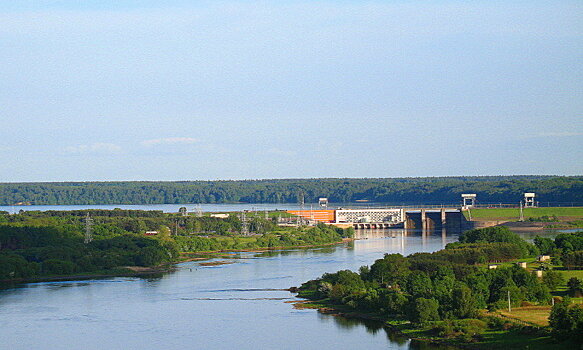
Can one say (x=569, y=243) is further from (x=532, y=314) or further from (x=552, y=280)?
(x=532, y=314)

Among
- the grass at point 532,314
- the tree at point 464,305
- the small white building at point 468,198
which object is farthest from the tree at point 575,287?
the small white building at point 468,198

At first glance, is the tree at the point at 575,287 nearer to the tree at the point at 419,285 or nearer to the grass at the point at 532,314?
the grass at the point at 532,314

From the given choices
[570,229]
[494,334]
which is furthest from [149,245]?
[570,229]

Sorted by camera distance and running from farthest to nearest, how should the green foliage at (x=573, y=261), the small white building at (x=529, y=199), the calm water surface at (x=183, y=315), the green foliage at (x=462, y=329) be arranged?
the small white building at (x=529, y=199)
the green foliage at (x=573, y=261)
the calm water surface at (x=183, y=315)
the green foliage at (x=462, y=329)

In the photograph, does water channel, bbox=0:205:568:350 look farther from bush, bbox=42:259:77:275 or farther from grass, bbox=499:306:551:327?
grass, bbox=499:306:551:327

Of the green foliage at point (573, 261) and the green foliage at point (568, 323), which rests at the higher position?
the green foliage at point (573, 261)

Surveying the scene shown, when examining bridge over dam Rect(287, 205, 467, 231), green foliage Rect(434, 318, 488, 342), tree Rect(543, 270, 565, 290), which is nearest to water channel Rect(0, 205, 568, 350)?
green foliage Rect(434, 318, 488, 342)

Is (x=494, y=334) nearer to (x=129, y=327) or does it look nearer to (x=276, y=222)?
(x=129, y=327)
